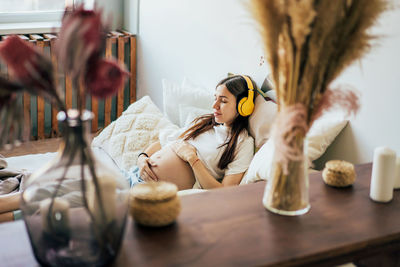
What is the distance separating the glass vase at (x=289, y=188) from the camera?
1181 millimetres

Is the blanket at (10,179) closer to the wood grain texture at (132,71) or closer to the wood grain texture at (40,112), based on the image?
the wood grain texture at (40,112)

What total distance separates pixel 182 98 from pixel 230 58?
0.33m

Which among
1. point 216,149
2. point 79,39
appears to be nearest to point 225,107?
point 216,149

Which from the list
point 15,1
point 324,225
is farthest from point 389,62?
point 15,1

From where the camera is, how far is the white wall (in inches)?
66.9

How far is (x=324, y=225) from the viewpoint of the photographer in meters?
1.21

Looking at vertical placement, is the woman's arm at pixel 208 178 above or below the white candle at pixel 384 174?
below

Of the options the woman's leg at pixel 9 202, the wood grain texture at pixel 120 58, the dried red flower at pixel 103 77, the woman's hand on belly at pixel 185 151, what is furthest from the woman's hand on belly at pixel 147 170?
the wood grain texture at pixel 120 58

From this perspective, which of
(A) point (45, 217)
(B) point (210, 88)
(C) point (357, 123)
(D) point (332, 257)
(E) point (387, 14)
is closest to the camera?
(A) point (45, 217)

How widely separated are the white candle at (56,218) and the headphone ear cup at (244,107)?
51.1 inches

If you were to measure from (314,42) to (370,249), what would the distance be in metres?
0.50

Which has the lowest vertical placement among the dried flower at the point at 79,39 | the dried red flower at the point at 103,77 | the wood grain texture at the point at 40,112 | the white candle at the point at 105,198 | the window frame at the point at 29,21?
the wood grain texture at the point at 40,112

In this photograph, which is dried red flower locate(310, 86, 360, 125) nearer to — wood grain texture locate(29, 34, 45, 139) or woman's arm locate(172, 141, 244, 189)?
woman's arm locate(172, 141, 244, 189)

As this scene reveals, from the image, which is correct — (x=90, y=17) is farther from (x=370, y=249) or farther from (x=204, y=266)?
(x=370, y=249)
